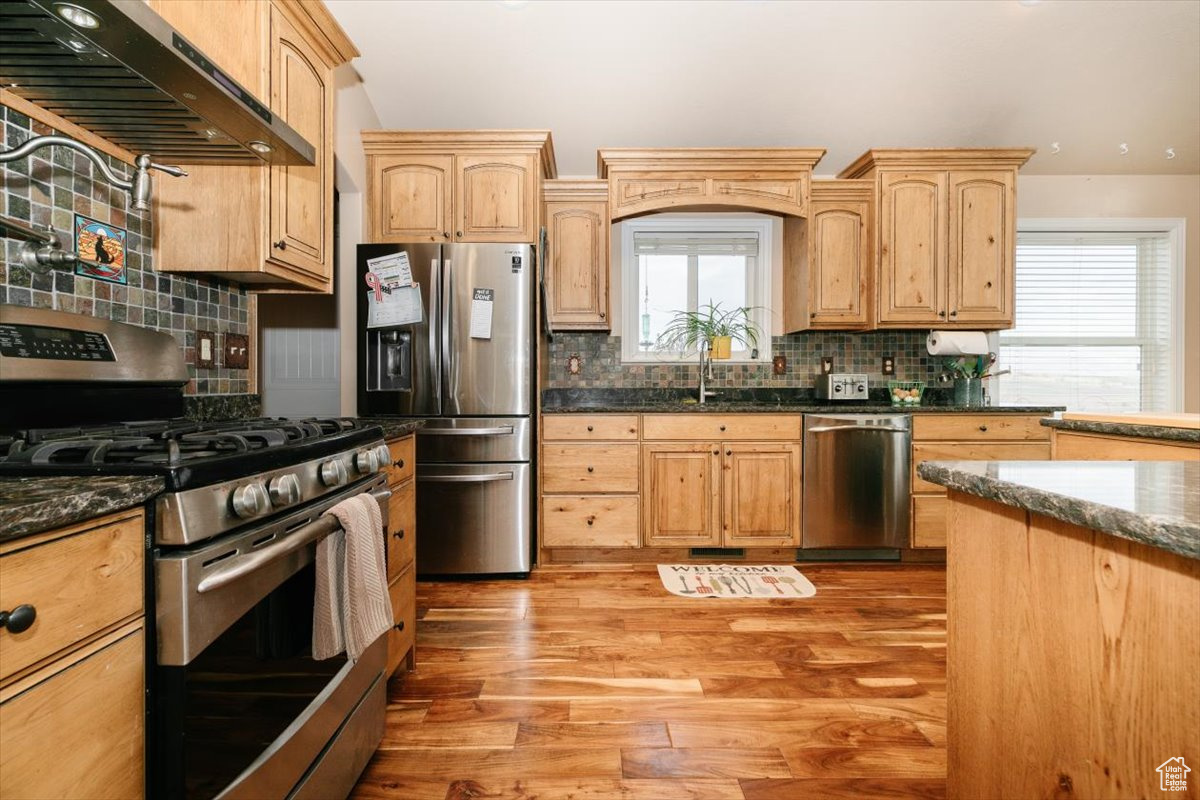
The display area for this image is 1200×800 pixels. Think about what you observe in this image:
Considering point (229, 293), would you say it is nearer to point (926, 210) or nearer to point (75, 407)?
point (75, 407)

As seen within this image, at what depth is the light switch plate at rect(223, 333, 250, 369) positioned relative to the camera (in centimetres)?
203

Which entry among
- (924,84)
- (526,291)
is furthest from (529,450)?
(924,84)

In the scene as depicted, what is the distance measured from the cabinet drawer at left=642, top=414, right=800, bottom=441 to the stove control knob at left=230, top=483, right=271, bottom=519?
2341 millimetres

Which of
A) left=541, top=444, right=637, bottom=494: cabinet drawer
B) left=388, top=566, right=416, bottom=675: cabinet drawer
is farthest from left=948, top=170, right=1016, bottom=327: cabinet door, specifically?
left=388, top=566, right=416, bottom=675: cabinet drawer

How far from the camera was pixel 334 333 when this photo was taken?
386cm

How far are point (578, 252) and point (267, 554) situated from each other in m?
2.79

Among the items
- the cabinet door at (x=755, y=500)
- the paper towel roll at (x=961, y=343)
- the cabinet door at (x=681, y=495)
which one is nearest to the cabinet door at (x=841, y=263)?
the paper towel roll at (x=961, y=343)

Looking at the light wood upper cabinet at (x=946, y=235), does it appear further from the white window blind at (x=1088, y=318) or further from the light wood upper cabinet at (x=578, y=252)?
the light wood upper cabinet at (x=578, y=252)

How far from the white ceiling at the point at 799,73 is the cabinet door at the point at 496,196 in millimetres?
547

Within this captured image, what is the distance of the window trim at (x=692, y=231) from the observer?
12.8 ft

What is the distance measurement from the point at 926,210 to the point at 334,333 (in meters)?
3.78

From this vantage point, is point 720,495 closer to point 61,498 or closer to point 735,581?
point 735,581

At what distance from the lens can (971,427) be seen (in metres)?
3.21

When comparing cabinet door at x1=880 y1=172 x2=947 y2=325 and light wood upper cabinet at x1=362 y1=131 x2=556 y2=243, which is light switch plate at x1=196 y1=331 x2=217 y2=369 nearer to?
light wood upper cabinet at x1=362 y1=131 x2=556 y2=243
